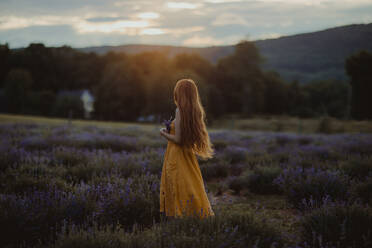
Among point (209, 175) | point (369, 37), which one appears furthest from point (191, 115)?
point (369, 37)

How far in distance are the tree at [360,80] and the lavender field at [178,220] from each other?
28146 mm

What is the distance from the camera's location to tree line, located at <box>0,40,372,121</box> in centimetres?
4497

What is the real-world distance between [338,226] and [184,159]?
1.71 m

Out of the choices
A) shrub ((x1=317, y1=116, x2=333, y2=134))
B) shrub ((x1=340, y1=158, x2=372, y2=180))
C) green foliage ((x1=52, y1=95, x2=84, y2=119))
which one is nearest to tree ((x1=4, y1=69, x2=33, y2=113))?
green foliage ((x1=52, y1=95, x2=84, y2=119))

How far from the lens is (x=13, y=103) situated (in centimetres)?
5053

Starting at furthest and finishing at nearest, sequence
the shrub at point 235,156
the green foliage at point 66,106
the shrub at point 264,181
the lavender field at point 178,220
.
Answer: the green foliage at point 66,106 < the shrub at point 235,156 < the shrub at point 264,181 < the lavender field at point 178,220

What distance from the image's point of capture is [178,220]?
262 centimetres

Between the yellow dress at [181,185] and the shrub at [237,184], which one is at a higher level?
the yellow dress at [181,185]

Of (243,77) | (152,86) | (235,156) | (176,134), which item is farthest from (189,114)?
(243,77)

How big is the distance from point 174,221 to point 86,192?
136cm

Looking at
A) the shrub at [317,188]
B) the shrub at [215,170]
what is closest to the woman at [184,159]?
the shrub at [317,188]

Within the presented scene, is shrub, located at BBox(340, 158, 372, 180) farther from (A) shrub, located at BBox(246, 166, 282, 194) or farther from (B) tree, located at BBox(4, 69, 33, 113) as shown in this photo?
(B) tree, located at BBox(4, 69, 33, 113)

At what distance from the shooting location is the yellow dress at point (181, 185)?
3.05m

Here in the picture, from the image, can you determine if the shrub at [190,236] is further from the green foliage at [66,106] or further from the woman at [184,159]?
the green foliage at [66,106]
